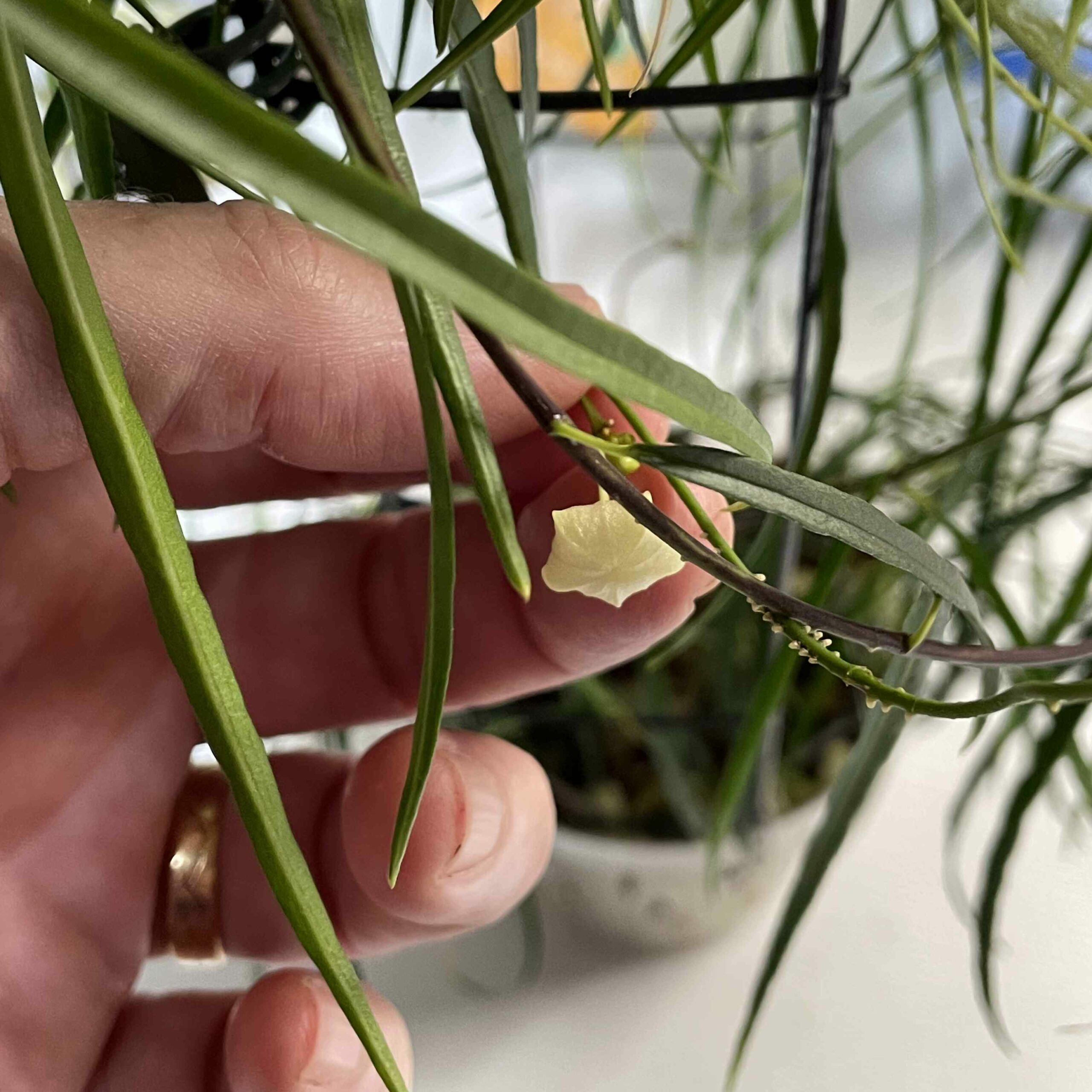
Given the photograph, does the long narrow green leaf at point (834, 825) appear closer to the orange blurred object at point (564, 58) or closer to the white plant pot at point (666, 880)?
the white plant pot at point (666, 880)

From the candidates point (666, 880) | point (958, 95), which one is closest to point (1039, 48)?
point (958, 95)

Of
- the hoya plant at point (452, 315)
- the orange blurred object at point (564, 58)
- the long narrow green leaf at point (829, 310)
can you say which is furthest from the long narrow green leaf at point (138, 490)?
the orange blurred object at point (564, 58)

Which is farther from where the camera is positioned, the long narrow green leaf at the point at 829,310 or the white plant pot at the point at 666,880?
the white plant pot at the point at 666,880

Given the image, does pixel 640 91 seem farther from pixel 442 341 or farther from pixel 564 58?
pixel 564 58

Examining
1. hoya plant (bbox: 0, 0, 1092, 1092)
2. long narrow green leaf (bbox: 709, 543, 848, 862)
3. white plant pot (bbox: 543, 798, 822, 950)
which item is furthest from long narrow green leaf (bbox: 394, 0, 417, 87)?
white plant pot (bbox: 543, 798, 822, 950)

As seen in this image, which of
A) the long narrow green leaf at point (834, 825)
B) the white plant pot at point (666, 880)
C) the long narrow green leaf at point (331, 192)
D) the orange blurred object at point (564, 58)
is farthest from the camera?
the orange blurred object at point (564, 58)

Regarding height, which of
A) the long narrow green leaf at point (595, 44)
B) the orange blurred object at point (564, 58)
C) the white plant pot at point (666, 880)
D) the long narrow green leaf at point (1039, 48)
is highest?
the orange blurred object at point (564, 58)
